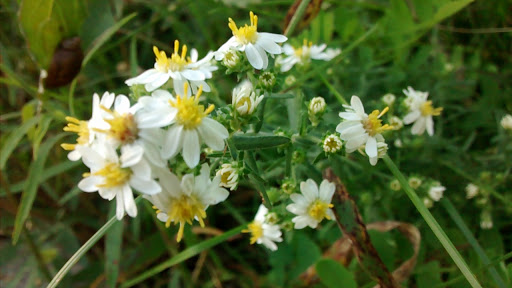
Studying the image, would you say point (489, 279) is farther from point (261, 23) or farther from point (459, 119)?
point (261, 23)

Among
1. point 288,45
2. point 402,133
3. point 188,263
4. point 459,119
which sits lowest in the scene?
point 188,263

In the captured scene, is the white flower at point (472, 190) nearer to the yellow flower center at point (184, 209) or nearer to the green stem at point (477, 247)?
the green stem at point (477, 247)

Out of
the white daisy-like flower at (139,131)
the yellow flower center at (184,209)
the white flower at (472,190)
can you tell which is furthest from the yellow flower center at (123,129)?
the white flower at (472,190)

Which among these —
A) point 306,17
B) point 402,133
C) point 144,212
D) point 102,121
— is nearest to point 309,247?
point 402,133

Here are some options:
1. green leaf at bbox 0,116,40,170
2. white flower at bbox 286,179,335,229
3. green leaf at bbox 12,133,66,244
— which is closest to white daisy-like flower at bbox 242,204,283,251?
white flower at bbox 286,179,335,229

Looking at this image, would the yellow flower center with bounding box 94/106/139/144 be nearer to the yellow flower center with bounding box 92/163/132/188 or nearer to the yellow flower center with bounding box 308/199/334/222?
the yellow flower center with bounding box 92/163/132/188

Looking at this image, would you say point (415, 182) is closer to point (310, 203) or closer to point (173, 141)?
point (310, 203)
